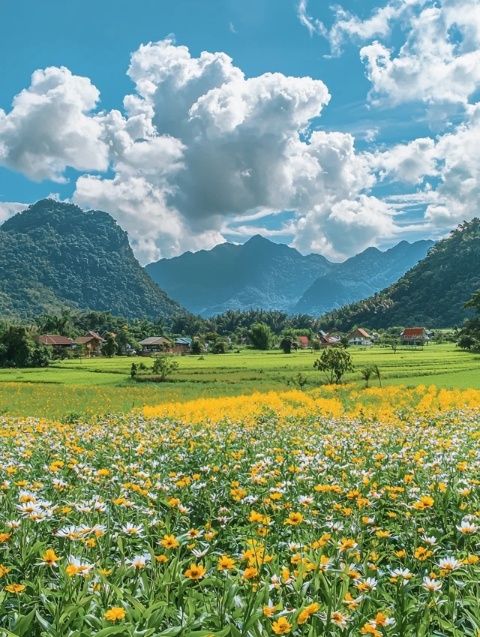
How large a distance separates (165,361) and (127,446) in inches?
1867

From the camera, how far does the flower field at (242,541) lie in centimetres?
308

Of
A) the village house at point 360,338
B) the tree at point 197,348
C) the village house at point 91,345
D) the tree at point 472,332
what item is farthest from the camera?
the village house at point 360,338

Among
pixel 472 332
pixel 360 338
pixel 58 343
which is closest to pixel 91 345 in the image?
pixel 58 343

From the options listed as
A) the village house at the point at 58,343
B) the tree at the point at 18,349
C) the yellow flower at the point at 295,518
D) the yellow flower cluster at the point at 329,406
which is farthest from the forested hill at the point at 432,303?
the yellow flower at the point at 295,518

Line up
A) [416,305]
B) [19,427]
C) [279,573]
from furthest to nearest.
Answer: [416,305] → [19,427] → [279,573]

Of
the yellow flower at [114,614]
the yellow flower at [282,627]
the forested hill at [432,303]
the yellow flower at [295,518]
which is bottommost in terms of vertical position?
the yellow flower at [282,627]

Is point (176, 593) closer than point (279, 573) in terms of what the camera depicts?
Yes

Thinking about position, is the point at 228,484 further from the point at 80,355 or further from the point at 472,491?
the point at 80,355

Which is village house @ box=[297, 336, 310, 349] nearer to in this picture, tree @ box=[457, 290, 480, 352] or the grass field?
tree @ box=[457, 290, 480, 352]

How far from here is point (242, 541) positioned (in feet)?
15.9

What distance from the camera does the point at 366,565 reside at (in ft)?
12.2

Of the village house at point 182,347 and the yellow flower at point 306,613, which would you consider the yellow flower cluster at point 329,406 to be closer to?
the yellow flower at point 306,613

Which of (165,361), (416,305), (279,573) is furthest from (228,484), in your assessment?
(416,305)

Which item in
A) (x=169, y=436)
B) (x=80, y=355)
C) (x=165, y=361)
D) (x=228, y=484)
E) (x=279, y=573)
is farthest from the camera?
(x=80, y=355)
